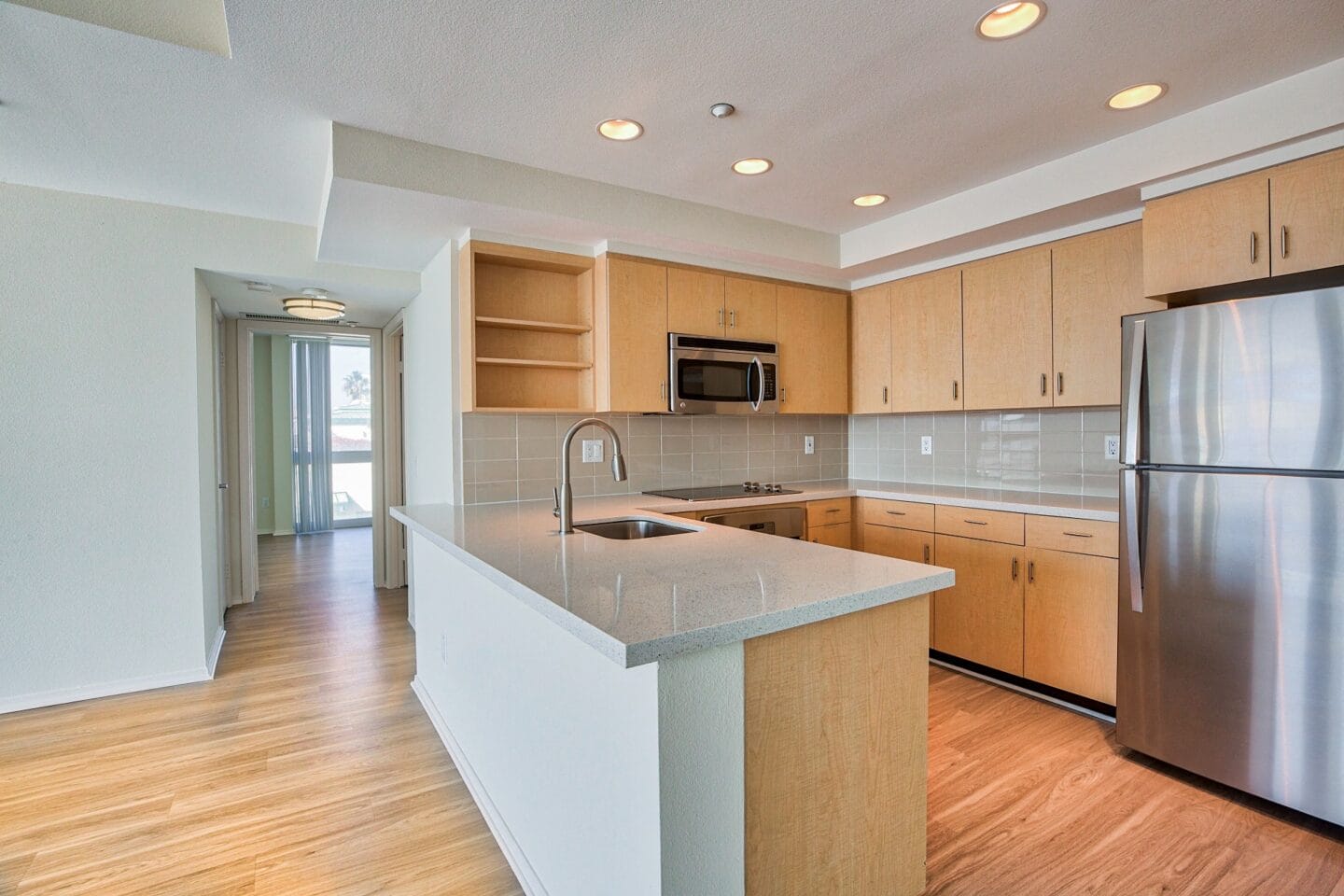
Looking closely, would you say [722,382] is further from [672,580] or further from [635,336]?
[672,580]

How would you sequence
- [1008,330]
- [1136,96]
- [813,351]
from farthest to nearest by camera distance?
1. [813,351]
2. [1008,330]
3. [1136,96]

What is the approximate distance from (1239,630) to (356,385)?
8.41 m

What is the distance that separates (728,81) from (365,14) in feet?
3.33

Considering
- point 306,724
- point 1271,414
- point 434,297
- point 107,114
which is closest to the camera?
point 1271,414

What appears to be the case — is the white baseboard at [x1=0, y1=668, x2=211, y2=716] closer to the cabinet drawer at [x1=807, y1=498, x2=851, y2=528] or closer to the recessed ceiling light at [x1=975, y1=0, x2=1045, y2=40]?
the cabinet drawer at [x1=807, y1=498, x2=851, y2=528]

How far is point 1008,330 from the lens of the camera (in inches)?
126

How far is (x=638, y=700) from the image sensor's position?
1.18 m

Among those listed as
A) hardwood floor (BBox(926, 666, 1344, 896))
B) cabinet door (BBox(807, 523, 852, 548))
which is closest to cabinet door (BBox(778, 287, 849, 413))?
cabinet door (BBox(807, 523, 852, 548))

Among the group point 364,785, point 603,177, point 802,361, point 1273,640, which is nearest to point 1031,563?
point 1273,640

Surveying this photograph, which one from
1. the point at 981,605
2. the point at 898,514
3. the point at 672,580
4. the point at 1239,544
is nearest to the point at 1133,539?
the point at 1239,544

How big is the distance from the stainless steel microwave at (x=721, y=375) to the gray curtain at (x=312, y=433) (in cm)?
595

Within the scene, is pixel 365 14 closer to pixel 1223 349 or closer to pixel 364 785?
pixel 364 785

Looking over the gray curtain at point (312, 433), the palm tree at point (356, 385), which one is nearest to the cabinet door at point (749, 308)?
the gray curtain at point (312, 433)

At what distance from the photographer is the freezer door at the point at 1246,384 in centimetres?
184
